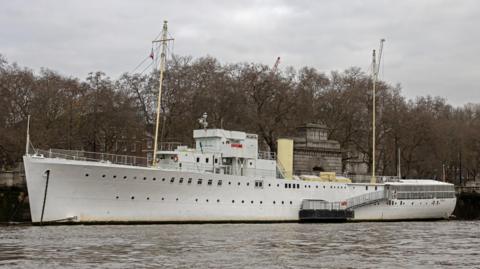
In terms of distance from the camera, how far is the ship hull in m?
41.0

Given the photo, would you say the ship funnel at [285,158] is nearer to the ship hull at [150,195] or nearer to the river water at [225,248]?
the ship hull at [150,195]

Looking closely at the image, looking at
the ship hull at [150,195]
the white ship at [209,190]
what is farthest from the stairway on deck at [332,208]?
the ship hull at [150,195]

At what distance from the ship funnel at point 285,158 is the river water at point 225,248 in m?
13.4

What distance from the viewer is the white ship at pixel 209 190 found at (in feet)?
135

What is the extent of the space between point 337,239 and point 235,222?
13.7 metres

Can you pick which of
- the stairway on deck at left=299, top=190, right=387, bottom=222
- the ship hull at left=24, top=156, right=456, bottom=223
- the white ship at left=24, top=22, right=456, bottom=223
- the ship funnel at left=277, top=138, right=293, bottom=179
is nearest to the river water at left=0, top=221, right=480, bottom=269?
the ship hull at left=24, top=156, right=456, bottom=223

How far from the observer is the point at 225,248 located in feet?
96.5

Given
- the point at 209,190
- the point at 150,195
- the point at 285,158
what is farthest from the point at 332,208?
the point at 150,195

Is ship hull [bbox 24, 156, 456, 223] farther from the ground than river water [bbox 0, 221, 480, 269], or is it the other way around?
ship hull [bbox 24, 156, 456, 223]

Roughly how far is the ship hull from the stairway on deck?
1.77 feet

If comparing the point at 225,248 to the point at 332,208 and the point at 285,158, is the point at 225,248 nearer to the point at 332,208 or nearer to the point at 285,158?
the point at 332,208

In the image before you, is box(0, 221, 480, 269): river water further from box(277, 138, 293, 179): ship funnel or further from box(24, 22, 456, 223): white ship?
box(277, 138, 293, 179): ship funnel

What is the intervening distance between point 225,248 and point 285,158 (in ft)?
86.1

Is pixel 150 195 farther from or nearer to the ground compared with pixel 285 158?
nearer to the ground
